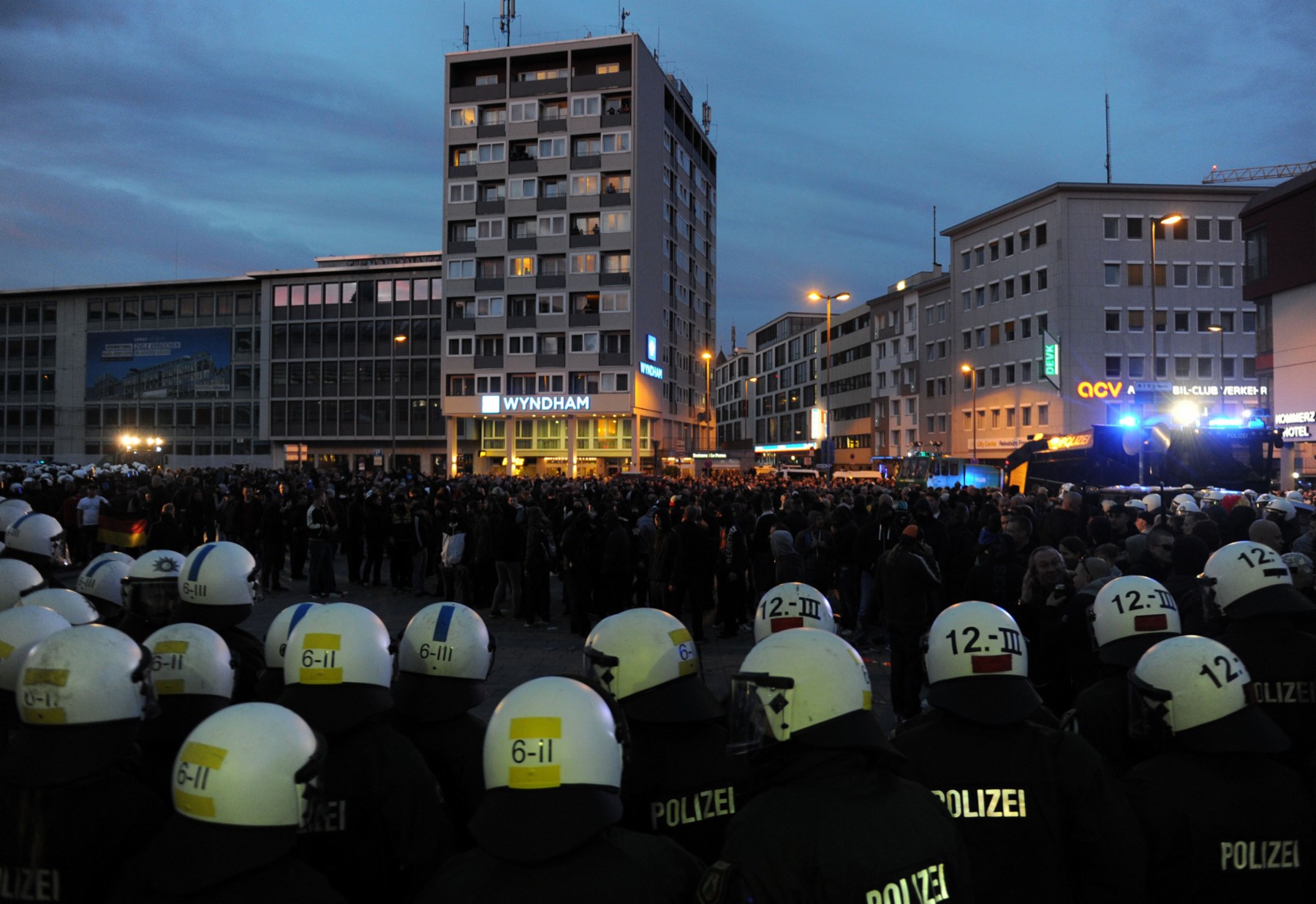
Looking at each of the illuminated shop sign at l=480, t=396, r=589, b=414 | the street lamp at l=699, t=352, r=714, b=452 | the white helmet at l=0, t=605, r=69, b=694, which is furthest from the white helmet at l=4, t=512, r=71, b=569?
the street lamp at l=699, t=352, r=714, b=452

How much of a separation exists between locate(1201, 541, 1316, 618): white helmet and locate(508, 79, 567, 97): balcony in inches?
2459

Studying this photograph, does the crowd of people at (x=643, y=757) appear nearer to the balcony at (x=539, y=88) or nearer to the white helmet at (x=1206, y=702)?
the white helmet at (x=1206, y=702)

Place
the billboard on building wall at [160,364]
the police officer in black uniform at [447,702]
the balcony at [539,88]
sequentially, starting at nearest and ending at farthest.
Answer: the police officer in black uniform at [447,702] → the balcony at [539,88] → the billboard on building wall at [160,364]

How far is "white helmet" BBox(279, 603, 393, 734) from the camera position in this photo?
3.05m

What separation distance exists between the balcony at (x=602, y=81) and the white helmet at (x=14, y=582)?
6073 cm

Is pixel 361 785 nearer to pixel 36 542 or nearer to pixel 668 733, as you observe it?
pixel 668 733

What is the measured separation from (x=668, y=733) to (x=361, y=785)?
104cm

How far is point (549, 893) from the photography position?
1.92 metres

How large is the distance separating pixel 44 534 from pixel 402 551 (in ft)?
33.2

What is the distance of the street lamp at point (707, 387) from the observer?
241 ft

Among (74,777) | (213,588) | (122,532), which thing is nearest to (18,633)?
(213,588)

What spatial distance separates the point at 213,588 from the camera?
460 cm

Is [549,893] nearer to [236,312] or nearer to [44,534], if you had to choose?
[44,534]

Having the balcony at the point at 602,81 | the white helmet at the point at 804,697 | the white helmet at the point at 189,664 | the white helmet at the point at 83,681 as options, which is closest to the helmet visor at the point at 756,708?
the white helmet at the point at 804,697
